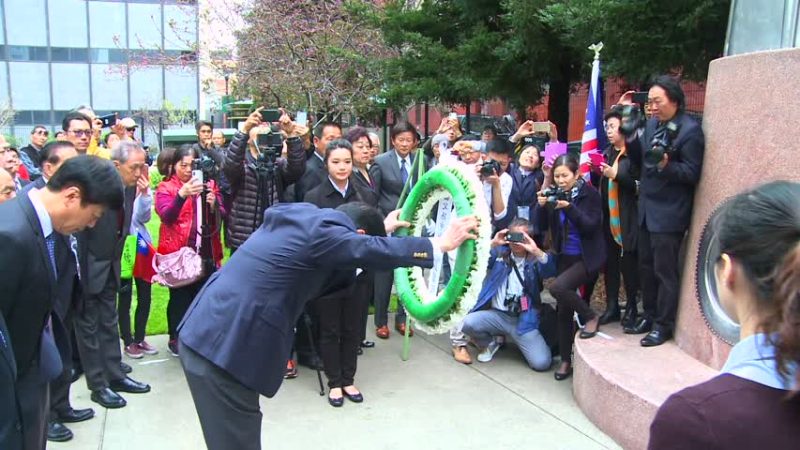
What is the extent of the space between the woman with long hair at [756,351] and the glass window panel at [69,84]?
4064 centimetres

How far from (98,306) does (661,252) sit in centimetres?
395

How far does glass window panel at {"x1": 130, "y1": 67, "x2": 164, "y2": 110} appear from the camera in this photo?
1447 inches

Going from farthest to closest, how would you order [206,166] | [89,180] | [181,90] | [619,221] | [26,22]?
[181,90] → [26,22] → [206,166] → [619,221] → [89,180]

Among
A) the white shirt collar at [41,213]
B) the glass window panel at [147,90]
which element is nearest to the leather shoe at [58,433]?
the white shirt collar at [41,213]

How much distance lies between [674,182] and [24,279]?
151 inches

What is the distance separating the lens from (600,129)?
6.12 meters

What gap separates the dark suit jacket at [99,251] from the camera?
4.54 m

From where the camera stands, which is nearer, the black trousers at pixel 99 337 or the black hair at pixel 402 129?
the black trousers at pixel 99 337

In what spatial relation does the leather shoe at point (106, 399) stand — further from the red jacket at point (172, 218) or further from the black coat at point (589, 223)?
the black coat at point (589, 223)

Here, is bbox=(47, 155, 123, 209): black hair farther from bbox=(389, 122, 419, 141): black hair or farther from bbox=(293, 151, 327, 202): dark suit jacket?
bbox=(389, 122, 419, 141): black hair

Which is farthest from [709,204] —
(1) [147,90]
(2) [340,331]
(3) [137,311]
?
(1) [147,90]

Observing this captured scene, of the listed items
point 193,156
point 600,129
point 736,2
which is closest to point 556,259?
point 600,129

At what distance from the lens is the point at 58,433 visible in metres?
4.08

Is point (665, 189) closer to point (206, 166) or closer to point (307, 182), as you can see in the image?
point (307, 182)
